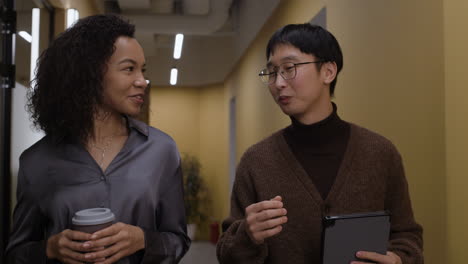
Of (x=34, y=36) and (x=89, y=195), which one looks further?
(x=34, y=36)

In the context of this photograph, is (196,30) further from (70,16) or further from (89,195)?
(89,195)

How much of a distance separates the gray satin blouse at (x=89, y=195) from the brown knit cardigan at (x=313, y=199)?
208mm

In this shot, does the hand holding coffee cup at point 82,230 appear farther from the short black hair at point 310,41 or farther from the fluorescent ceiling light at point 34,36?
the fluorescent ceiling light at point 34,36

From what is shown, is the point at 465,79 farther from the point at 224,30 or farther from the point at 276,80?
the point at 224,30

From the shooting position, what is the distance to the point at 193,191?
9039 millimetres

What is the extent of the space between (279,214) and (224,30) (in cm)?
720

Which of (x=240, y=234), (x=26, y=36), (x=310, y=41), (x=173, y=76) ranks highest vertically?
(x=173, y=76)

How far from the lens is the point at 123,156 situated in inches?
54.9

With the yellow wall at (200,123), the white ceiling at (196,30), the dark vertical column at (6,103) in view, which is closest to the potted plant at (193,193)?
the yellow wall at (200,123)

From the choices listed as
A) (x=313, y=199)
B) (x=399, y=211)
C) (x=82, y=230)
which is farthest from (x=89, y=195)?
(x=399, y=211)

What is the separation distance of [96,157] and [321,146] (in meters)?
0.71

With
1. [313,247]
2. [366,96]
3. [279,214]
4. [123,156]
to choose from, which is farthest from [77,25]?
[366,96]

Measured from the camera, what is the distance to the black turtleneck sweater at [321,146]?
52.6 inches

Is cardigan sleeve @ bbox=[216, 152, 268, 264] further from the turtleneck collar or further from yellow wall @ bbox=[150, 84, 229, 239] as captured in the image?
yellow wall @ bbox=[150, 84, 229, 239]
